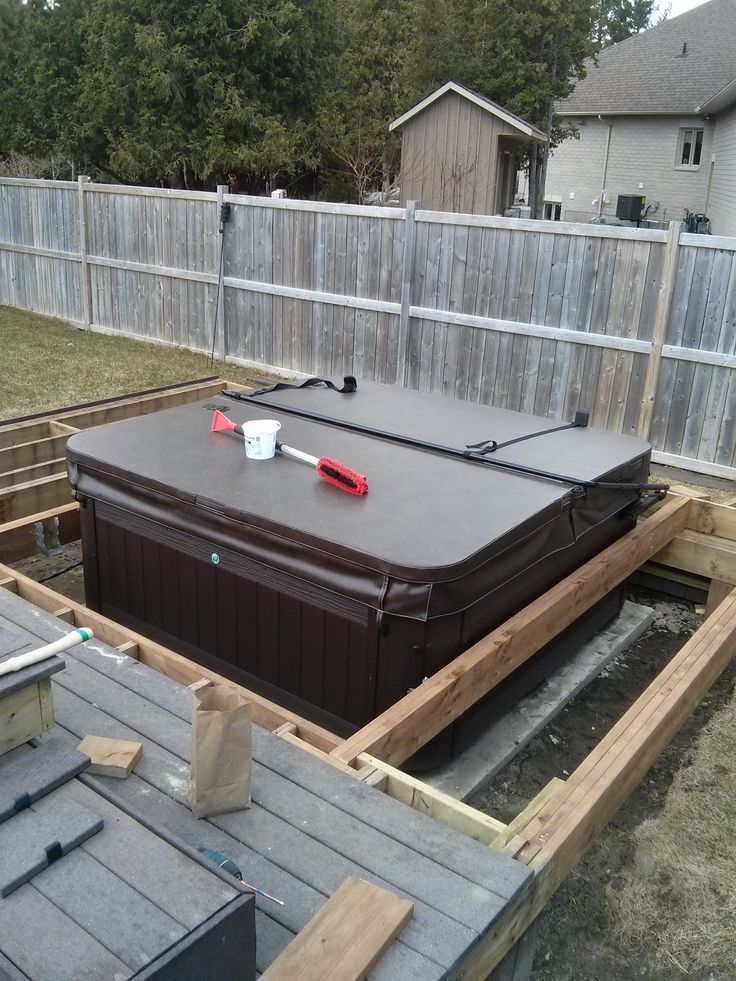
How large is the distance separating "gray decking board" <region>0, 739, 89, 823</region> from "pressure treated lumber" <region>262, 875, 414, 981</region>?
1.94ft

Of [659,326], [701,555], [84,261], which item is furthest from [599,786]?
[84,261]

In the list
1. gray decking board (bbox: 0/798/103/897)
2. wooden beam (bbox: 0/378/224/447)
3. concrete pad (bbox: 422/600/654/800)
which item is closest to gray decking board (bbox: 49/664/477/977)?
gray decking board (bbox: 0/798/103/897)

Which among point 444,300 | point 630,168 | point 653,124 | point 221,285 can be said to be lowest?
point 221,285

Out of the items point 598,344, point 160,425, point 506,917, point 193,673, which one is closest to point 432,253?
point 598,344

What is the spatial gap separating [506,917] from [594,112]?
27.0 m

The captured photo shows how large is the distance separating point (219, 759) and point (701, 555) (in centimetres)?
334

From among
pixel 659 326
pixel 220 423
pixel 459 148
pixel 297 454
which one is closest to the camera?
pixel 297 454

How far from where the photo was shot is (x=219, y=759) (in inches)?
83.8

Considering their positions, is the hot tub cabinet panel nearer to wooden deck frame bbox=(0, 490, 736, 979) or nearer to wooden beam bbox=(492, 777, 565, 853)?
wooden deck frame bbox=(0, 490, 736, 979)

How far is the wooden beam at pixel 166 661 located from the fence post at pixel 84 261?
850cm

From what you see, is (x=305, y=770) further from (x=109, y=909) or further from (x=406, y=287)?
(x=406, y=287)

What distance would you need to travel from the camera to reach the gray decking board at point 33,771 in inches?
70.1

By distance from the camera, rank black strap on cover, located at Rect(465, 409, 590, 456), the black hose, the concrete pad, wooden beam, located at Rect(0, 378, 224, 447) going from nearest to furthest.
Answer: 1. the concrete pad
2. the black hose
3. black strap on cover, located at Rect(465, 409, 590, 456)
4. wooden beam, located at Rect(0, 378, 224, 447)

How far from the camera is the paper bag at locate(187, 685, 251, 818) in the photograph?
2105 mm
